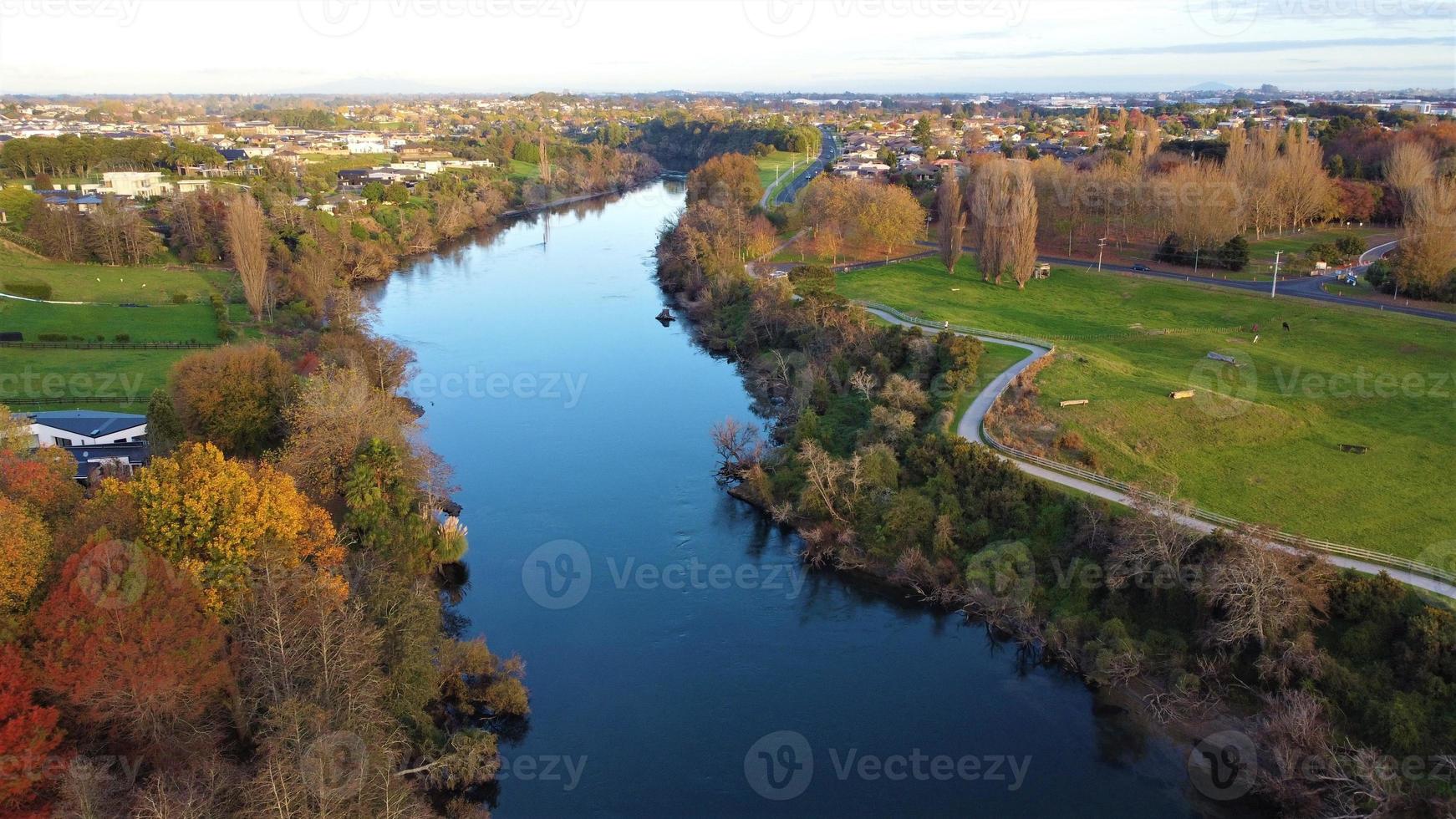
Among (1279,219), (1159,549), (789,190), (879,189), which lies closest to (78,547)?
(1159,549)

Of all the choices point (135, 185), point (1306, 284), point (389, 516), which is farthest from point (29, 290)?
point (1306, 284)

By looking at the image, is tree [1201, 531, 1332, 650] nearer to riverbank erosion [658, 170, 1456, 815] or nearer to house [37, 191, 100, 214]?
riverbank erosion [658, 170, 1456, 815]

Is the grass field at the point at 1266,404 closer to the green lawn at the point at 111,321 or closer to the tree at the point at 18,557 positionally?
the tree at the point at 18,557

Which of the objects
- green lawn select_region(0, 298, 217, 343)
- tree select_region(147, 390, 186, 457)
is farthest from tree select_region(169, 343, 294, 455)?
green lawn select_region(0, 298, 217, 343)

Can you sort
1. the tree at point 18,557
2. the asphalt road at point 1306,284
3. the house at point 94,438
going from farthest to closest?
the asphalt road at point 1306,284
the house at point 94,438
the tree at point 18,557

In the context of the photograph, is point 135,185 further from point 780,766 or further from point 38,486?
point 780,766

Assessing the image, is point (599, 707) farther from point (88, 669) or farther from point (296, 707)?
point (88, 669)

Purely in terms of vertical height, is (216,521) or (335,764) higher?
(216,521)

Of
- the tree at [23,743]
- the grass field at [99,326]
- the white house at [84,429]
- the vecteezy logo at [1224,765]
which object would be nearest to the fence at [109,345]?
the grass field at [99,326]
